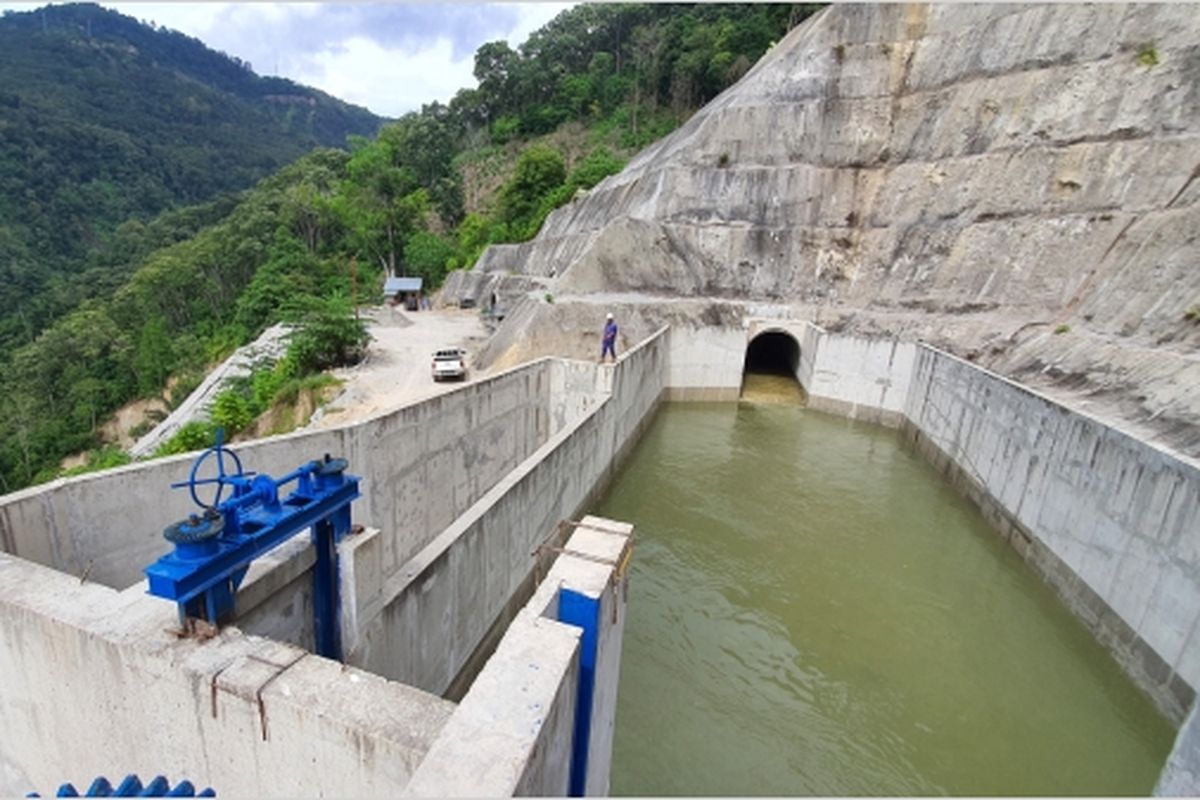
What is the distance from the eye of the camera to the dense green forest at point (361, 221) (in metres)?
29.7

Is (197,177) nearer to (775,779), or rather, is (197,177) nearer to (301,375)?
(301,375)

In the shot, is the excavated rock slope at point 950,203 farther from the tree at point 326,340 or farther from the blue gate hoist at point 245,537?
the blue gate hoist at point 245,537

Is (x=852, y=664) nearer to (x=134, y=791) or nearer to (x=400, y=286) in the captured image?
(x=134, y=791)

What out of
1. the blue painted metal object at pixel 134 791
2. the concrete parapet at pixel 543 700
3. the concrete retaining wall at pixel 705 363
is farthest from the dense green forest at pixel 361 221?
the blue painted metal object at pixel 134 791

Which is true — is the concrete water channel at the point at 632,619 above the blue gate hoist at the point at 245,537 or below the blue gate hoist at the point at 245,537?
below

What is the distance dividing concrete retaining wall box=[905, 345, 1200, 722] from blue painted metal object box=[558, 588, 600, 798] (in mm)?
6634

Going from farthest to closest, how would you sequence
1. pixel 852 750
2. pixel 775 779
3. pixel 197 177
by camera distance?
pixel 197 177
pixel 852 750
pixel 775 779

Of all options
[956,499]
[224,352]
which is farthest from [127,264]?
[956,499]

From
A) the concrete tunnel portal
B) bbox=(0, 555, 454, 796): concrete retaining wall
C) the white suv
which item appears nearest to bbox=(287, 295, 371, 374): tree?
the white suv

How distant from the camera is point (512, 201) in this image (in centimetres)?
3669

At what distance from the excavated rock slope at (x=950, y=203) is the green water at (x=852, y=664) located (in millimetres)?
3963

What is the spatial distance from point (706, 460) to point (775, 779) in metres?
8.79

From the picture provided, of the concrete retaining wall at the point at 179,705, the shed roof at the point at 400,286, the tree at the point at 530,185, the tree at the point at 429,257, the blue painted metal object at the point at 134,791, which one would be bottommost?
the concrete retaining wall at the point at 179,705

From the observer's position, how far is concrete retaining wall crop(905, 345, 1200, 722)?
6.18m
